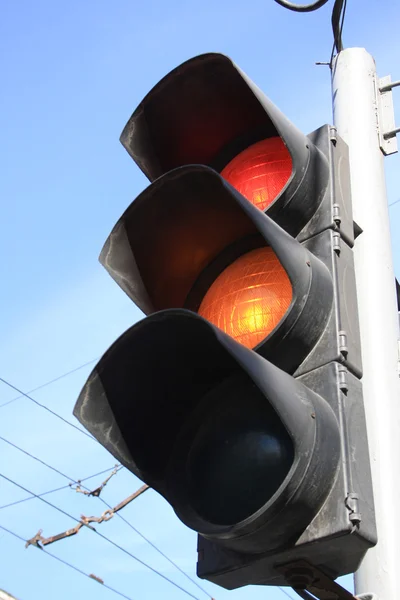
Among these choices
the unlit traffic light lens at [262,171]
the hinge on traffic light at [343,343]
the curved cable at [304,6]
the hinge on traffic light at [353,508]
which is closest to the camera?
the hinge on traffic light at [353,508]

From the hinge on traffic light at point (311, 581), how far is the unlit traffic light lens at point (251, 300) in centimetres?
51

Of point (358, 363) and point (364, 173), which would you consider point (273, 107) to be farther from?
point (358, 363)

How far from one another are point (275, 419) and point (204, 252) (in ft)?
2.22

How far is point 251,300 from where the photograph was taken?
227 centimetres

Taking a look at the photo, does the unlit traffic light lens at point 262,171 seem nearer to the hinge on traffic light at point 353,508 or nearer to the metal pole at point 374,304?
the metal pole at point 374,304

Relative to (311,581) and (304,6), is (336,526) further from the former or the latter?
(304,6)

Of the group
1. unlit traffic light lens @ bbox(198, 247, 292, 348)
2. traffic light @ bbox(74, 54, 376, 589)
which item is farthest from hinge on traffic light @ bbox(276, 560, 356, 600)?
unlit traffic light lens @ bbox(198, 247, 292, 348)

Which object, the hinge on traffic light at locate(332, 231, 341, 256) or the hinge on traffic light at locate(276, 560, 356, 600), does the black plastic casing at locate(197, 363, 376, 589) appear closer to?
the hinge on traffic light at locate(276, 560, 356, 600)

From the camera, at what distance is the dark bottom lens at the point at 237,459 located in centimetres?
197

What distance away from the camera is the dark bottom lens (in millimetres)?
1973

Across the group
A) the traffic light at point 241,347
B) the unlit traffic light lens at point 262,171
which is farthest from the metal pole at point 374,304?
the unlit traffic light lens at point 262,171

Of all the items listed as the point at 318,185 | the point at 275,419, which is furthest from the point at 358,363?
the point at 318,185

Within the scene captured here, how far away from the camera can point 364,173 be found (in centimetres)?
Answer: 261

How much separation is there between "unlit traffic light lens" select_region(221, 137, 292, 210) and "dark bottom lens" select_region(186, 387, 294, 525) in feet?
2.12
